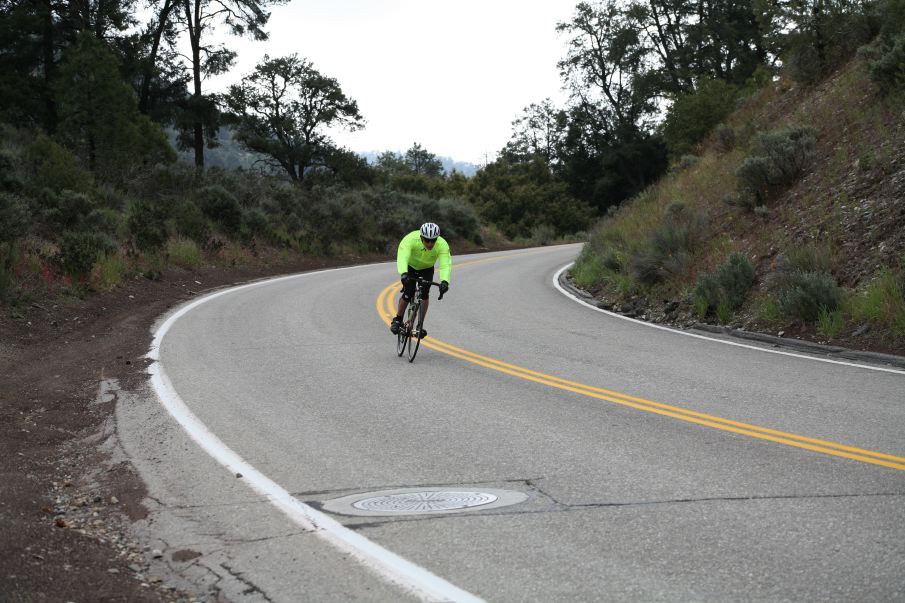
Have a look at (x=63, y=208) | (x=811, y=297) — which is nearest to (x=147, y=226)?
(x=63, y=208)

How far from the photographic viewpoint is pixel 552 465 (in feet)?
20.5

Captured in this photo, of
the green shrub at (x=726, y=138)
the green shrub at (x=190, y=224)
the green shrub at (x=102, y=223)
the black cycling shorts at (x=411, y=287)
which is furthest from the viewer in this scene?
the green shrub at (x=190, y=224)

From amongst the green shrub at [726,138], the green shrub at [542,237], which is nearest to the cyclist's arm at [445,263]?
the green shrub at [726,138]

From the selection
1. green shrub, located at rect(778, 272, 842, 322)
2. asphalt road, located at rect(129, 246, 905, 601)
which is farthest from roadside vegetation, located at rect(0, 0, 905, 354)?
asphalt road, located at rect(129, 246, 905, 601)

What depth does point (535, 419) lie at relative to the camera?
25.7ft

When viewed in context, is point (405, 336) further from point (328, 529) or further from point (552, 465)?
point (328, 529)

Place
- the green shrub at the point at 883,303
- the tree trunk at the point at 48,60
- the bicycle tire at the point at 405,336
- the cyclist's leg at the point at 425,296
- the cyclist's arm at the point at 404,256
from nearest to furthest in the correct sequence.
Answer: the green shrub at the point at 883,303 → the bicycle tire at the point at 405,336 → the cyclist's arm at the point at 404,256 → the cyclist's leg at the point at 425,296 → the tree trunk at the point at 48,60

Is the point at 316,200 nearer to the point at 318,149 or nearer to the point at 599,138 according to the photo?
the point at 318,149

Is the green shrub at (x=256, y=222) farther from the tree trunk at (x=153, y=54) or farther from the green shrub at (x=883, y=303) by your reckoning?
the green shrub at (x=883, y=303)

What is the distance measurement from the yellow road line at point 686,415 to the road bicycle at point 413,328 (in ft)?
1.92

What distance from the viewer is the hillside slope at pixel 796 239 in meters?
12.5

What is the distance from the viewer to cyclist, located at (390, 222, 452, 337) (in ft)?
38.7

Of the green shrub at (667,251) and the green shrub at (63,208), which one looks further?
the green shrub at (63,208)

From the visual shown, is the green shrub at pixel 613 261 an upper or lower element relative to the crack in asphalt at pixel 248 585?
upper
